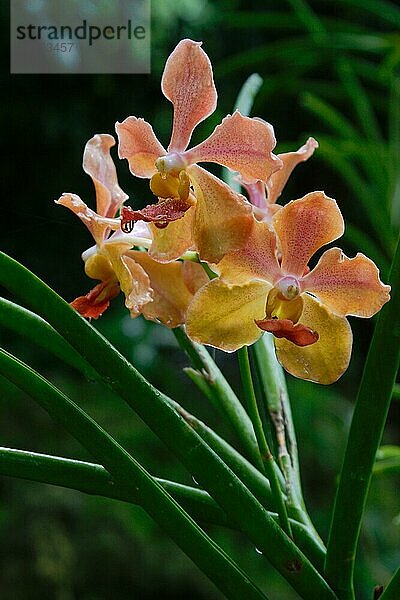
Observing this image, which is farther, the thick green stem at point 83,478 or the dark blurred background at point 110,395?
the dark blurred background at point 110,395

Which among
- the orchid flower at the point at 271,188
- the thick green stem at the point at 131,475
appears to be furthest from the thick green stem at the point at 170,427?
the orchid flower at the point at 271,188

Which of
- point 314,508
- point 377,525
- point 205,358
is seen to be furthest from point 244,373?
point 314,508

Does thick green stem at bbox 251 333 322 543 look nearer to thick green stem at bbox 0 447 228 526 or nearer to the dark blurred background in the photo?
thick green stem at bbox 0 447 228 526

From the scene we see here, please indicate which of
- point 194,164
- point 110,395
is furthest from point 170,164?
point 110,395

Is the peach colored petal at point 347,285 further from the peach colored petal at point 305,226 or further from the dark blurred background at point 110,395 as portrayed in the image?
the dark blurred background at point 110,395

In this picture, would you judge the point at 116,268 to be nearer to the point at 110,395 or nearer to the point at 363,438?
the point at 363,438

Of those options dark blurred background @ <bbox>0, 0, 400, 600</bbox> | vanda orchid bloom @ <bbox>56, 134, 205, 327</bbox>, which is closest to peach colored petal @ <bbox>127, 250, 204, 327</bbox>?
vanda orchid bloom @ <bbox>56, 134, 205, 327</bbox>

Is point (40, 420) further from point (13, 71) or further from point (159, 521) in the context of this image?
point (159, 521)
